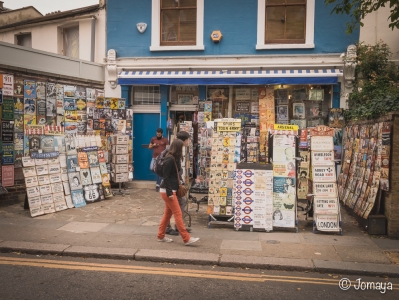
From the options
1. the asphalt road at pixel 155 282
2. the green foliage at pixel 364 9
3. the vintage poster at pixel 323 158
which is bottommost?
the asphalt road at pixel 155 282

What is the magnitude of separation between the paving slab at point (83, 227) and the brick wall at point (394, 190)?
19.2 feet

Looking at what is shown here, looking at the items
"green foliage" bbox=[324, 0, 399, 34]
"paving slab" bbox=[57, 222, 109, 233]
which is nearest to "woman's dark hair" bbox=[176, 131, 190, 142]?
"paving slab" bbox=[57, 222, 109, 233]

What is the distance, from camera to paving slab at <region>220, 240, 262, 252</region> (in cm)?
691

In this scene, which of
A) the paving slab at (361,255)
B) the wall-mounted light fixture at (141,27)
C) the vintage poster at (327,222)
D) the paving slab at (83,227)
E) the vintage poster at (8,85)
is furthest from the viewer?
the wall-mounted light fixture at (141,27)

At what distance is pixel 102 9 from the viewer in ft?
45.1

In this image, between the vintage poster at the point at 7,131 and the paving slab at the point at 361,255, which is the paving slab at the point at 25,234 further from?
the paving slab at the point at 361,255

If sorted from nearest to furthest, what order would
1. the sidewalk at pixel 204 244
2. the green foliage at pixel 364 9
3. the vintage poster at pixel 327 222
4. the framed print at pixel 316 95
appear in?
1. the sidewalk at pixel 204 244
2. the green foliage at pixel 364 9
3. the vintage poster at pixel 327 222
4. the framed print at pixel 316 95

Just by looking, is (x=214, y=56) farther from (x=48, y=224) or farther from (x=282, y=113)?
(x=48, y=224)

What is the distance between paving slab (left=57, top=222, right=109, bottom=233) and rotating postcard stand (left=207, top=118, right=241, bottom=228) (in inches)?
93.0

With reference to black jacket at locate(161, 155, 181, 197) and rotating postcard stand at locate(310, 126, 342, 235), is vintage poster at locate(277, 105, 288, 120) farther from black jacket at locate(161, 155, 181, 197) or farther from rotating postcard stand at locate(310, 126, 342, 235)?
black jacket at locate(161, 155, 181, 197)

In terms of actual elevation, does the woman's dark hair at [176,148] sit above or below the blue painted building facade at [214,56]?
below

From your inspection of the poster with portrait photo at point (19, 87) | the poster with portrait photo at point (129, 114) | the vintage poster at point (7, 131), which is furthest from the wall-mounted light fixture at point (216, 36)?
the vintage poster at point (7, 131)

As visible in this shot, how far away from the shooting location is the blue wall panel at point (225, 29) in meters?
12.4

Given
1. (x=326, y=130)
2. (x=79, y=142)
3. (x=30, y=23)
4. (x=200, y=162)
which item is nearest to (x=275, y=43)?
(x=200, y=162)
